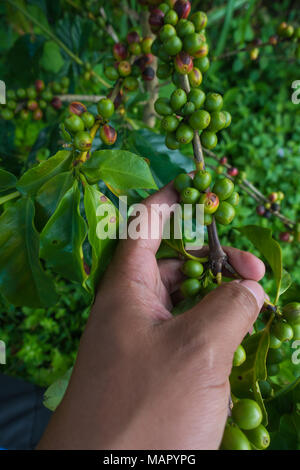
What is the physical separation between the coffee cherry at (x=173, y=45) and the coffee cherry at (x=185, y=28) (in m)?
0.03

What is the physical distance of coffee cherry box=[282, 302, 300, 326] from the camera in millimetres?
821

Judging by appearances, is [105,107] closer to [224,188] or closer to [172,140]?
[172,140]

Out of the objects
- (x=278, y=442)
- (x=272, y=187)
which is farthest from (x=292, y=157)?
(x=278, y=442)

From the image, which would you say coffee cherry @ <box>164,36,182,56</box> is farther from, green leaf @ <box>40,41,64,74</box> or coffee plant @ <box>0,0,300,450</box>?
green leaf @ <box>40,41,64,74</box>

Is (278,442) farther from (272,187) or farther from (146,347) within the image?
(272,187)

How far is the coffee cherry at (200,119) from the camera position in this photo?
801 mm

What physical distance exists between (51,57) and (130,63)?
3.35ft

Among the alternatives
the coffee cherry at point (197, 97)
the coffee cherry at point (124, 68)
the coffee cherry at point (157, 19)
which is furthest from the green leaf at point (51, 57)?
the coffee cherry at point (197, 97)

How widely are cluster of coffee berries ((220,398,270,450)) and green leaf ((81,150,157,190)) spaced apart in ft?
1.68

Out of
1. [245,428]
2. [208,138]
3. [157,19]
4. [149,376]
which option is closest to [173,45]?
[157,19]

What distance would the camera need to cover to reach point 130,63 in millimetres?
1107

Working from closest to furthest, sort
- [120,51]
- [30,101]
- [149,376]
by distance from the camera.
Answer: [149,376] < [120,51] < [30,101]

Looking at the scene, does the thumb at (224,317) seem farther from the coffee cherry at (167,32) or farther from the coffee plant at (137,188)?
the coffee cherry at (167,32)
